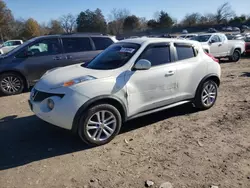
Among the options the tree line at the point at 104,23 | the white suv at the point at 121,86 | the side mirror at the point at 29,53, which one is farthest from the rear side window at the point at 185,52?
the tree line at the point at 104,23

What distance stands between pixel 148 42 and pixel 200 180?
2617 millimetres

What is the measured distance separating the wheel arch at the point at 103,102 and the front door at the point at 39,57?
4460 millimetres

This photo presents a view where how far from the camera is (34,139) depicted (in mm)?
4527

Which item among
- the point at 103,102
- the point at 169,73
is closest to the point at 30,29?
the point at 169,73

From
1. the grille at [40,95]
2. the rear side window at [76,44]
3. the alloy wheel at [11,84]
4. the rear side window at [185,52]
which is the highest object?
the rear side window at [76,44]

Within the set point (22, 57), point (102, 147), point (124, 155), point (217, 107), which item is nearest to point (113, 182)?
point (124, 155)

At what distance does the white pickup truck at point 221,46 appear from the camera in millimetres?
14023

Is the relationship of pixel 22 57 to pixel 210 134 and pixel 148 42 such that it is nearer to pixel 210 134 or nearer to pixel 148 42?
pixel 148 42

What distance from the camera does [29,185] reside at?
3232 millimetres

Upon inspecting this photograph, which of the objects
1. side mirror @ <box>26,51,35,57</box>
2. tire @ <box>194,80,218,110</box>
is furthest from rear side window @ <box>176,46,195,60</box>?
side mirror @ <box>26,51,35,57</box>

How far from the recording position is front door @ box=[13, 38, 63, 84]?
7844 mm

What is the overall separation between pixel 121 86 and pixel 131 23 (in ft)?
268

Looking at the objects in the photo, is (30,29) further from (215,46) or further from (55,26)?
(215,46)

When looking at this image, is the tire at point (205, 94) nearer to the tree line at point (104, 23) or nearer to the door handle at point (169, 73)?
the door handle at point (169, 73)
